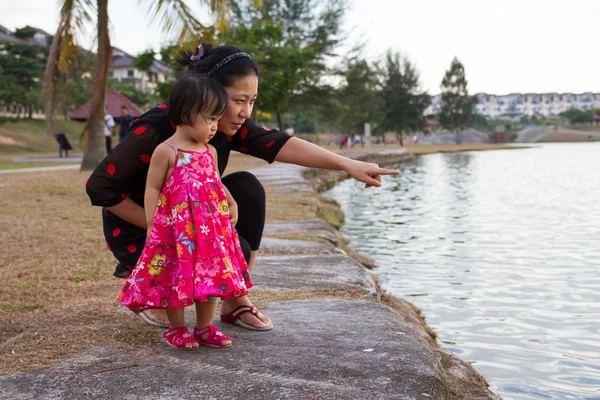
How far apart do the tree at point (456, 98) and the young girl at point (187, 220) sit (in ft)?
198

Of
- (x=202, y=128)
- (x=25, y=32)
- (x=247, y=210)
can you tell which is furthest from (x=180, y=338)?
(x=25, y=32)

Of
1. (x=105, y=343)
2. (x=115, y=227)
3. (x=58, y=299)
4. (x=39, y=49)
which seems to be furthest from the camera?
(x=39, y=49)

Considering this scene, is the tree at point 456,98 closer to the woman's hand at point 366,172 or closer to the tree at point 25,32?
the tree at point 25,32

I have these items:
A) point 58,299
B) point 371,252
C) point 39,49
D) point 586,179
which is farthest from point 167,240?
Answer: point 39,49

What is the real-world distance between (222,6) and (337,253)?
6.23m

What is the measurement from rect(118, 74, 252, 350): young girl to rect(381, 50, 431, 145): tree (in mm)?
53649

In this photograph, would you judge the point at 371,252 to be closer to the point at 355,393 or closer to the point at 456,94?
the point at 355,393

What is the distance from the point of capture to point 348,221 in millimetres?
11719

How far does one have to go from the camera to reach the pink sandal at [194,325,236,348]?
276 cm

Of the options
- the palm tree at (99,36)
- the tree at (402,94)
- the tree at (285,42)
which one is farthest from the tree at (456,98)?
the palm tree at (99,36)

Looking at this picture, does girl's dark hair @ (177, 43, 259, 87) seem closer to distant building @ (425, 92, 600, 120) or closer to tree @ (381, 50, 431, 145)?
tree @ (381, 50, 431, 145)

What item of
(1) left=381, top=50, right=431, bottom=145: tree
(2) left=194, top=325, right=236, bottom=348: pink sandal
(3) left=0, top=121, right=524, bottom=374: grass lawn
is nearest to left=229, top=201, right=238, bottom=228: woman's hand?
(2) left=194, top=325, right=236, bottom=348: pink sandal

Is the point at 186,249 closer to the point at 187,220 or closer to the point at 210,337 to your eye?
the point at 187,220

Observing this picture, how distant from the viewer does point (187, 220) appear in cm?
259
